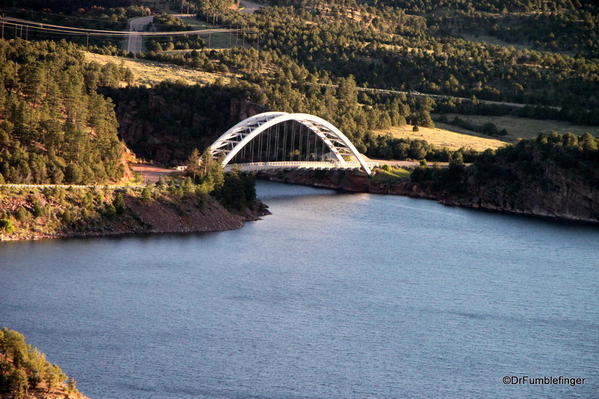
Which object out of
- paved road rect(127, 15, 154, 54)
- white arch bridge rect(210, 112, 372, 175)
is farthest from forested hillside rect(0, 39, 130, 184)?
paved road rect(127, 15, 154, 54)

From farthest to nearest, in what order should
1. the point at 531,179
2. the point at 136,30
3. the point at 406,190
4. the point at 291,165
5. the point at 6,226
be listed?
the point at 136,30
the point at 406,190
the point at 531,179
the point at 291,165
the point at 6,226

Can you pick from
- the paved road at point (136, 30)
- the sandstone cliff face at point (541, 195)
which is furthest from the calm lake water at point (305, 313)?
the paved road at point (136, 30)

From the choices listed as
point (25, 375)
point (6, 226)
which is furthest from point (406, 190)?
point (25, 375)

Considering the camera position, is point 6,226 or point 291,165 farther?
point 291,165

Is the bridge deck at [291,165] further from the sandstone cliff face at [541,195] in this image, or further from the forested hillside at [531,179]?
the sandstone cliff face at [541,195]

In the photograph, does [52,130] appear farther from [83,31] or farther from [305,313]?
[83,31]

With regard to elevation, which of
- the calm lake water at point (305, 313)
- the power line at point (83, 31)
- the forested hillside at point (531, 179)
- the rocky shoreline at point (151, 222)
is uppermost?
the power line at point (83, 31)

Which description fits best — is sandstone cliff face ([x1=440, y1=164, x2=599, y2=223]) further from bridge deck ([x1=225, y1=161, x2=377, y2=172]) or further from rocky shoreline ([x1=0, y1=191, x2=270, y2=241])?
rocky shoreline ([x1=0, y1=191, x2=270, y2=241])
